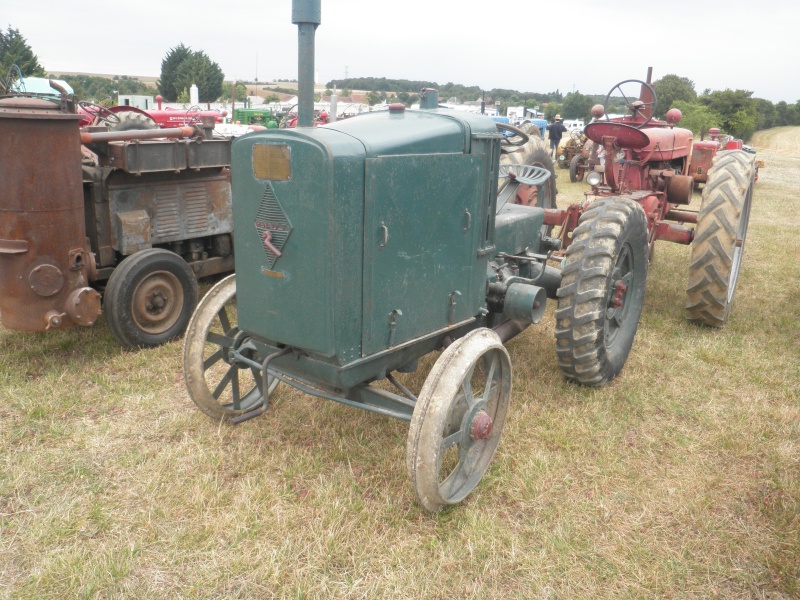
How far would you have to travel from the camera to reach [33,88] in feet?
46.8

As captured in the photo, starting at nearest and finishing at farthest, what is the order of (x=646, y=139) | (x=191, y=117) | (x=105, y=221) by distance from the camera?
(x=105, y=221)
(x=646, y=139)
(x=191, y=117)

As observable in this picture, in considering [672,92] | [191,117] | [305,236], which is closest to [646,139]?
[305,236]

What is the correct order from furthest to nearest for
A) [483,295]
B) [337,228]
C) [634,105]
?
[634,105] < [483,295] < [337,228]

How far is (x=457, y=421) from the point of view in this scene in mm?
2949

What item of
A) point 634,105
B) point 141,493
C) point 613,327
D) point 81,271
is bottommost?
point 141,493

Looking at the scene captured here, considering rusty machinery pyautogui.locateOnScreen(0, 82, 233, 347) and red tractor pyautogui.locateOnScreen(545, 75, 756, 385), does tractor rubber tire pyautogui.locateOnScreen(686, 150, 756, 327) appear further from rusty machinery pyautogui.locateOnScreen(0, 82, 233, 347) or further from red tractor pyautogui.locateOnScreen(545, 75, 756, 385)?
rusty machinery pyautogui.locateOnScreen(0, 82, 233, 347)

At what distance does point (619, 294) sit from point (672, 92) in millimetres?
27396

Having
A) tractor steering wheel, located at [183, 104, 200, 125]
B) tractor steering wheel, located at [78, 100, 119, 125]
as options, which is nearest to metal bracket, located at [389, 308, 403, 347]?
tractor steering wheel, located at [78, 100, 119, 125]

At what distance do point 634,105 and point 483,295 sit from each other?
3.90 metres

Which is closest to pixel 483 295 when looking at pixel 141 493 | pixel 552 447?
pixel 552 447

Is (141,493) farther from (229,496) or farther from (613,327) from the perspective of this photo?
(613,327)

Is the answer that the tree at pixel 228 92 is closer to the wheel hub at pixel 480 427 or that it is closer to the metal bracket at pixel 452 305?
the metal bracket at pixel 452 305

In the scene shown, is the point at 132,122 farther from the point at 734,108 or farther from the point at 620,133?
the point at 734,108

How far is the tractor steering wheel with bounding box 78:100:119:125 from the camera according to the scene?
5898 mm
